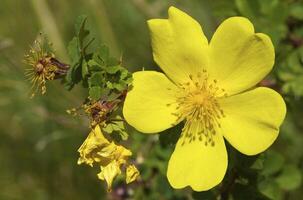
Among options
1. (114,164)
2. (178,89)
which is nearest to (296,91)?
(178,89)

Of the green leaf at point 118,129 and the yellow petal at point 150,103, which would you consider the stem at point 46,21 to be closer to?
the yellow petal at point 150,103

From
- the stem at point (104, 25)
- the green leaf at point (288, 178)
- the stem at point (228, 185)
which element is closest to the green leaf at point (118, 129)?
the stem at point (228, 185)

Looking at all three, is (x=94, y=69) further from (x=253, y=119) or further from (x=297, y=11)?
(x=297, y=11)

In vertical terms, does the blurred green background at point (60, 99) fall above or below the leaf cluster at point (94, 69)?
below

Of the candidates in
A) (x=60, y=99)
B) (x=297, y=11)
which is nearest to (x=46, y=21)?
(x=60, y=99)

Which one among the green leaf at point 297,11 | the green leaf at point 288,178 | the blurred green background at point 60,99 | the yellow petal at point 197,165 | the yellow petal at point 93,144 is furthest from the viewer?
the blurred green background at point 60,99

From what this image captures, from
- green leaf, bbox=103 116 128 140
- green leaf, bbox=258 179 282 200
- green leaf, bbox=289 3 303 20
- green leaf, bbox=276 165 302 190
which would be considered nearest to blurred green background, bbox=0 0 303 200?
green leaf, bbox=289 3 303 20

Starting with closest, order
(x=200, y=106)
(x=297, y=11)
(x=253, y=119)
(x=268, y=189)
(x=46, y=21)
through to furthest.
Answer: (x=253, y=119) → (x=200, y=106) → (x=268, y=189) → (x=297, y=11) → (x=46, y=21)

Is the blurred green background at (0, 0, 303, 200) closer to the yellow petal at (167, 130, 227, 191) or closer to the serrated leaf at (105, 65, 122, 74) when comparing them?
the yellow petal at (167, 130, 227, 191)
